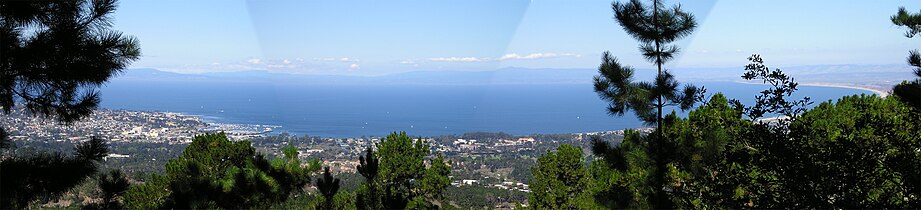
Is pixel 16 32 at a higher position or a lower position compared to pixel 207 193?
higher

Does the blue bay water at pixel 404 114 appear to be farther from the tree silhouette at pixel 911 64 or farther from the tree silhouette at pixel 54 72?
the tree silhouette at pixel 54 72

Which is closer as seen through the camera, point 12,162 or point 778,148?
point 12,162

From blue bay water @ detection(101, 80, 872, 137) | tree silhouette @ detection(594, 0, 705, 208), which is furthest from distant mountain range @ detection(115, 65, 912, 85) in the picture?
blue bay water @ detection(101, 80, 872, 137)

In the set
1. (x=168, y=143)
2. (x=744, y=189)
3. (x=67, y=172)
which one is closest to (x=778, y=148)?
(x=744, y=189)

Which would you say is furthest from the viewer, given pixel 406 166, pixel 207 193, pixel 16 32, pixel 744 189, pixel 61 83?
pixel 406 166

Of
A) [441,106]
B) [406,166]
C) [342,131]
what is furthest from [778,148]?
[441,106]

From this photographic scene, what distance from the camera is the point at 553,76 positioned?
89.7 meters

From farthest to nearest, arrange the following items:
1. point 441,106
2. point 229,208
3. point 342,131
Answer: point 441,106 < point 342,131 < point 229,208

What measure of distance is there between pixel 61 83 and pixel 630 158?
3.66 m

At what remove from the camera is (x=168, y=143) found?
32.9m

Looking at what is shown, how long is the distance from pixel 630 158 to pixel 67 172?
3609 mm

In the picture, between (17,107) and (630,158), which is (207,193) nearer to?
(17,107)

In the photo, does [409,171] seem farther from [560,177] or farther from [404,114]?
[404,114]

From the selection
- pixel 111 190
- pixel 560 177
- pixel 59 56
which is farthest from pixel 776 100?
pixel 560 177
